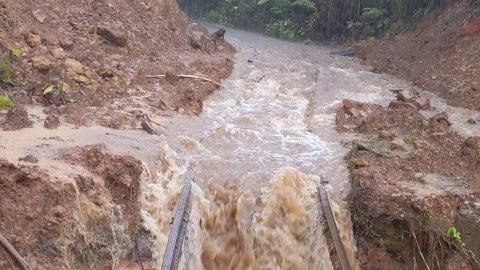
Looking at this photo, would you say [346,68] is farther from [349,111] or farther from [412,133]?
[412,133]

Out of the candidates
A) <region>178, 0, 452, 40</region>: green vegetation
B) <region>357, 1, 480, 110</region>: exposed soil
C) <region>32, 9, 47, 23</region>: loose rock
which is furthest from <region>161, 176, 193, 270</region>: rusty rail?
<region>178, 0, 452, 40</region>: green vegetation

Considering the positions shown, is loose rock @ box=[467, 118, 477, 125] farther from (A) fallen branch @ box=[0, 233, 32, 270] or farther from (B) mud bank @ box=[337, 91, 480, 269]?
(A) fallen branch @ box=[0, 233, 32, 270]

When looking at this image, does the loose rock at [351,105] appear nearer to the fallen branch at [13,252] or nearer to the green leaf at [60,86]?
the green leaf at [60,86]

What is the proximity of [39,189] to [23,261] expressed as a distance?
0.94 metres

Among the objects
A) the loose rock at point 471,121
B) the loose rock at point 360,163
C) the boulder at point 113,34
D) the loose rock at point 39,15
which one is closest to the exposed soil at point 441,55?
the loose rock at point 471,121

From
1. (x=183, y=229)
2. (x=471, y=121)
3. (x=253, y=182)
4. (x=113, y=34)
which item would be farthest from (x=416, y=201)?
(x=113, y=34)

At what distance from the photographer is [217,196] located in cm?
778

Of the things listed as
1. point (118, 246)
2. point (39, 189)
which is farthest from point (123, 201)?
point (39, 189)

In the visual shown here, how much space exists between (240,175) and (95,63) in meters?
4.88

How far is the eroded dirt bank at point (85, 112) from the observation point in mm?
5676

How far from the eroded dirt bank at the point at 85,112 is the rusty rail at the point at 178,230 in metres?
0.42

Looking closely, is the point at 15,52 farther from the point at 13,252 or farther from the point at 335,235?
the point at 335,235

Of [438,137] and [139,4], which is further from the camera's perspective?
[139,4]

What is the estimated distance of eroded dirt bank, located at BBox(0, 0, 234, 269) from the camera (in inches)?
223
